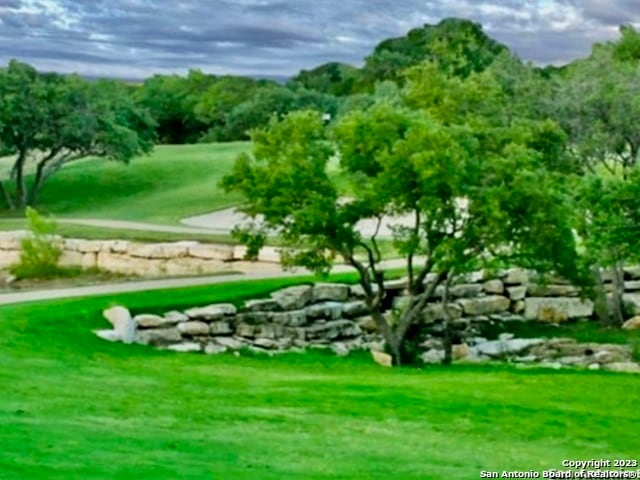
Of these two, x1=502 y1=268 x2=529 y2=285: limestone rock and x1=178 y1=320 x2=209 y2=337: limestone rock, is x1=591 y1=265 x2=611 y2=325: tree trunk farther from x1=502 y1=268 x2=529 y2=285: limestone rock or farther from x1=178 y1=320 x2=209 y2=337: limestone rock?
x1=178 y1=320 x2=209 y2=337: limestone rock

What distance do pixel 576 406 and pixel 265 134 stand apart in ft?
25.4

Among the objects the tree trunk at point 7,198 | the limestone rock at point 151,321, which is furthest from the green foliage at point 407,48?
the limestone rock at point 151,321

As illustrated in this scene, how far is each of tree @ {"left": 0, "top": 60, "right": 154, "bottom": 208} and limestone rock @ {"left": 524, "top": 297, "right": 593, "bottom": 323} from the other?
73.1 ft

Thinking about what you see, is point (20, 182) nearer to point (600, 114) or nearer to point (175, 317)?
point (175, 317)

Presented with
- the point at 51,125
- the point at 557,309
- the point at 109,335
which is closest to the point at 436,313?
the point at 557,309

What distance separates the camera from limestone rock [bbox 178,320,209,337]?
1859 centimetres

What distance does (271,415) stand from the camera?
10.4 metres

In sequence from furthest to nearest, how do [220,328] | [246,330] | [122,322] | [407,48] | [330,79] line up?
[330,79]
[407,48]
[246,330]
[220,328]
[122,322]

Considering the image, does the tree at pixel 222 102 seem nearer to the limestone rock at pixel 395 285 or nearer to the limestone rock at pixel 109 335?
the limestone rock at pixel 395 285

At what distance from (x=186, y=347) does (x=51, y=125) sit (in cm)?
2547

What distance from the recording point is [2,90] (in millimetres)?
41438

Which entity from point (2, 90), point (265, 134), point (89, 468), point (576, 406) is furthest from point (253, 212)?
point (2, 90)

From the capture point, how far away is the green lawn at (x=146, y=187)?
38.4m

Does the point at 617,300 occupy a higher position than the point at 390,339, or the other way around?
the point at 617,300
